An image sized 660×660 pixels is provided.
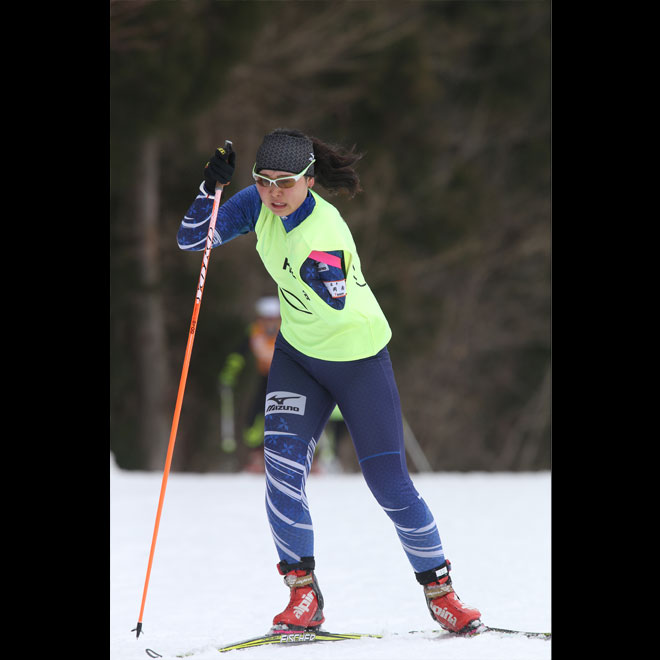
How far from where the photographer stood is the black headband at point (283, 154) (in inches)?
148

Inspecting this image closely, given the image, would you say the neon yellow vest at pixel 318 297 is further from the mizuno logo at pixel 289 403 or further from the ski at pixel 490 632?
the ski at pixel 490 632

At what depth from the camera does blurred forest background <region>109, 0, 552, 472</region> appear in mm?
13125

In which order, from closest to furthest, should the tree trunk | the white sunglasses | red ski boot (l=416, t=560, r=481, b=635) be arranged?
the white sunglasses, red ski boot (l=416, t=560, r=481, b=635), the tree trunk

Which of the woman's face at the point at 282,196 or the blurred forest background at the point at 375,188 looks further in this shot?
the blurred forest background at the point at 375,188

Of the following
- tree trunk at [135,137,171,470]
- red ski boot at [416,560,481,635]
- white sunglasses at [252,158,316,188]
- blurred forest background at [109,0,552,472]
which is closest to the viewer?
white sunglasses at [252,158,316,188]

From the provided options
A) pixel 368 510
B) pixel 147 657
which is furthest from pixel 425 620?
pixel 368 510

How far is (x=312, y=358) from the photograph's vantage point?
390cm

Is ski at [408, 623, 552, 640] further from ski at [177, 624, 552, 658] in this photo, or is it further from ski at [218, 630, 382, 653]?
ski at [218, 630, 382, 653]

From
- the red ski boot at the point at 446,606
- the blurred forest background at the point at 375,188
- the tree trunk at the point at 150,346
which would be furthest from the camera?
the tree trunk at the point at 150,346

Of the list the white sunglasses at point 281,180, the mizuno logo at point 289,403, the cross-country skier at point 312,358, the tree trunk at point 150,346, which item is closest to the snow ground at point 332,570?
the cross-country skier at point 312,358

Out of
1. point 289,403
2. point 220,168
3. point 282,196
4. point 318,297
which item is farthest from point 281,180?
point 289,403

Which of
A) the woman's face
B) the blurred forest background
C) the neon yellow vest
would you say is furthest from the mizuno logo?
the blurred forest background

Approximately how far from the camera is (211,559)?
5980 millimetres
